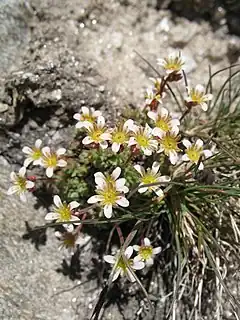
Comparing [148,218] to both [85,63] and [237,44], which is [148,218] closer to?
[85,63]

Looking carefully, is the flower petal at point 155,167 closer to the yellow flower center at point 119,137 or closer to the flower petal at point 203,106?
the yellow flower center at point 119,137

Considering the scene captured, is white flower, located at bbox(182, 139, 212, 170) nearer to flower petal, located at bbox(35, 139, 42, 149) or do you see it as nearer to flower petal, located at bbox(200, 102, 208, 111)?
flower petal, located at bbox(200, 102, 208, 111)

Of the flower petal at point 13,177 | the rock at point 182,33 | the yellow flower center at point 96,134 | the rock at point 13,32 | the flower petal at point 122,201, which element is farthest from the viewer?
the rock at point 182,33

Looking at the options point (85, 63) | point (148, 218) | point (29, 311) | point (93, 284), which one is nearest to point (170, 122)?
point (148, 218)

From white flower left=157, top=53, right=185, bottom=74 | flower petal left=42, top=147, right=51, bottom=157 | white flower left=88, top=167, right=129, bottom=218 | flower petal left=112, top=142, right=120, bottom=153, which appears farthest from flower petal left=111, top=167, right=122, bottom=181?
white flower left=157, top=53, right=185, bottom=74

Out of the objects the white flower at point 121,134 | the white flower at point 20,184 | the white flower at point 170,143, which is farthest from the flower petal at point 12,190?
the white flower at point 170,143
